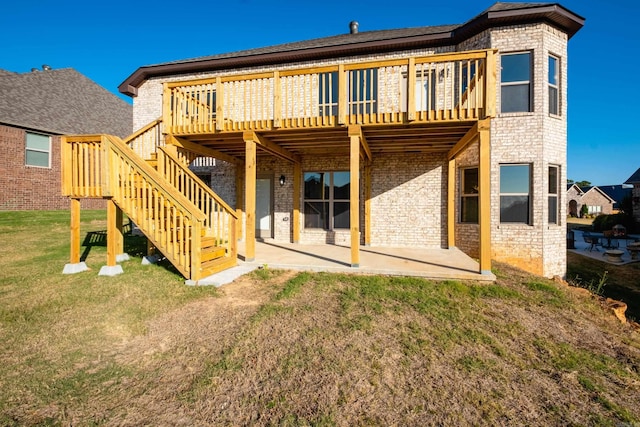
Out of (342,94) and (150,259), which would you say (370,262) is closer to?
(342,94)

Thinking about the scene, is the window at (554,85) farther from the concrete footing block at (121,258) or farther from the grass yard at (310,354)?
the concrete footing block at (121,258)

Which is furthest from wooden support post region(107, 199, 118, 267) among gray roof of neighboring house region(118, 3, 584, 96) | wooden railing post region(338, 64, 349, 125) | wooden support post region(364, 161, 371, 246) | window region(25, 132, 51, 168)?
window region(25, 132, 51, 168)

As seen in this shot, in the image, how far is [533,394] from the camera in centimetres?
261

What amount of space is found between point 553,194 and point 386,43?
6.61 metres

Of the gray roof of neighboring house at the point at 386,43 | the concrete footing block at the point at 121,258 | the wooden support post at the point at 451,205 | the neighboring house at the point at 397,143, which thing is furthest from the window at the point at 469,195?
the concrete footing block at the point at 121,258

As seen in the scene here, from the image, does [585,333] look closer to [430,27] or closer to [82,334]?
[82,334]

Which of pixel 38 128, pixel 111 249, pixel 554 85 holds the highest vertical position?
pixel 38 128

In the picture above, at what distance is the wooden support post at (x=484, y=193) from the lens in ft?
18.2

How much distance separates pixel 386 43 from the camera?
8977 mm

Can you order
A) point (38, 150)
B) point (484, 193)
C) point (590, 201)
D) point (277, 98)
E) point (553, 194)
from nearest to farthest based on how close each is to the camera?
point (484, 193) → point (277, 98) → point (553, 194) → point (38, 150) → point (590, 201)

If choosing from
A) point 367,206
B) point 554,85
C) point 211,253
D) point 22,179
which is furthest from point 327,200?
point 22,179

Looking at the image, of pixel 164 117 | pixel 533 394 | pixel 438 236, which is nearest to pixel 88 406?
pixel 533 394

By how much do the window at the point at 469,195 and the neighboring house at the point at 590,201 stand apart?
145 feet

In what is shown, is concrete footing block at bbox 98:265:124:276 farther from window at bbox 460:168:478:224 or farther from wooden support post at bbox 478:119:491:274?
window at bbox 460:168:478:224
